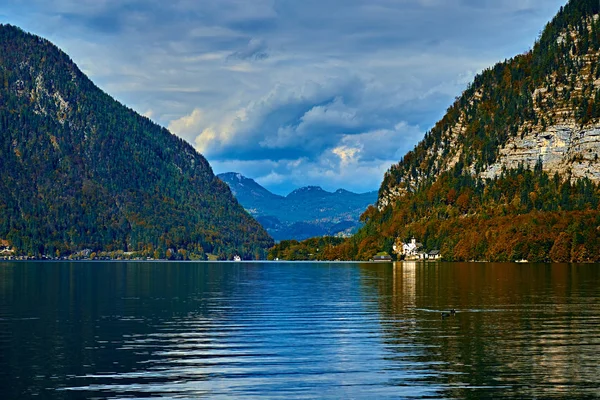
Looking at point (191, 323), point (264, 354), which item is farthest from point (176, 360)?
point (191, 323)

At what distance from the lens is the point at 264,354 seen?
59.9m

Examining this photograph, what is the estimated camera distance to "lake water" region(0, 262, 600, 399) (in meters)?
47.9

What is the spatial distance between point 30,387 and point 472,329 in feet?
137

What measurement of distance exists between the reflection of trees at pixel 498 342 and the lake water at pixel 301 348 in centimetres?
12

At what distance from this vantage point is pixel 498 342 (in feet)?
214

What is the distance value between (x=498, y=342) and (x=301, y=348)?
16543 millimetres

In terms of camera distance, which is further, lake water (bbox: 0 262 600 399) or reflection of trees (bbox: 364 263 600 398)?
reflection of trees (bbox: 364 263 600 398)

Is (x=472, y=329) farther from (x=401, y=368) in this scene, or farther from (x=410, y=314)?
(x=401, y=368)

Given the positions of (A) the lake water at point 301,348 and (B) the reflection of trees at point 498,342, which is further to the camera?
(B) the reflection of trees at point 498,342

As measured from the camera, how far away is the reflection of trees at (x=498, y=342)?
4903 cm

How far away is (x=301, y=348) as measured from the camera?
6288 cm

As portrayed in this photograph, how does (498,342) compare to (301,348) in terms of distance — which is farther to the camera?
(498,342)

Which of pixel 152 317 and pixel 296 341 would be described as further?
pixel 152 317

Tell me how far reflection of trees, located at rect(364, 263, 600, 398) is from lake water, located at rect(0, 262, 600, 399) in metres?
0.12
